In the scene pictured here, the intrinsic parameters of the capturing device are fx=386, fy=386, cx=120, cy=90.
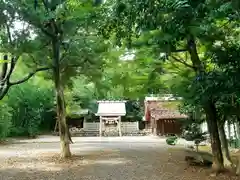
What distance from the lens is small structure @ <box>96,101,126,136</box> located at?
128 ft

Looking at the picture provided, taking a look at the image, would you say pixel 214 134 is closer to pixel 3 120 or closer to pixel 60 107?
pixel 60 107

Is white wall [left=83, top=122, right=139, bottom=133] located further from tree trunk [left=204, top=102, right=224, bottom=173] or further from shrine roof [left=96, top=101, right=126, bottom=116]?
tree trunk [left=204, top=102, right=224, bottom=173]

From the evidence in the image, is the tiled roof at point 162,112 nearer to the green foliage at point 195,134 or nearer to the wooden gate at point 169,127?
the wooden gate at point 169,127

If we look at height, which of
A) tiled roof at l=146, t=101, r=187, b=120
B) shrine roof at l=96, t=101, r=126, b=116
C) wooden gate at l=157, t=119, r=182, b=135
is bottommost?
wooden gate at l=157, t=119, r=182, b=135

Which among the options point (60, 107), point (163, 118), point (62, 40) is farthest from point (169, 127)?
point (62, 40)

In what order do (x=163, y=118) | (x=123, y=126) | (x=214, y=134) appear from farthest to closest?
(x=123, y=126)
(x=163, y=118)
(x=214, y=134)

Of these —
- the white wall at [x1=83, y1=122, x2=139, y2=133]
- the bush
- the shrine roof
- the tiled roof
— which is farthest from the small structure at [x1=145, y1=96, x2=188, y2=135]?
the bush

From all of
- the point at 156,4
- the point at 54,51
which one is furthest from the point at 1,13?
the point at 156,4

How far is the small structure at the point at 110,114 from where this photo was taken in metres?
38.9

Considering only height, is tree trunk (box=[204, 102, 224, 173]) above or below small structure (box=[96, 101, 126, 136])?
below

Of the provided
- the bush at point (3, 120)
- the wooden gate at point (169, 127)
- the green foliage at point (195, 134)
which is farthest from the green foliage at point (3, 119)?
the green foliage at point (195, 134)

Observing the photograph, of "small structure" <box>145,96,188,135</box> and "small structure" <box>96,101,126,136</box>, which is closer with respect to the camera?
"small structure" <box>145,96,188,135</box>

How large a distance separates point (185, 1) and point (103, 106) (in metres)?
36.2

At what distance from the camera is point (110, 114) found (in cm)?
3878
